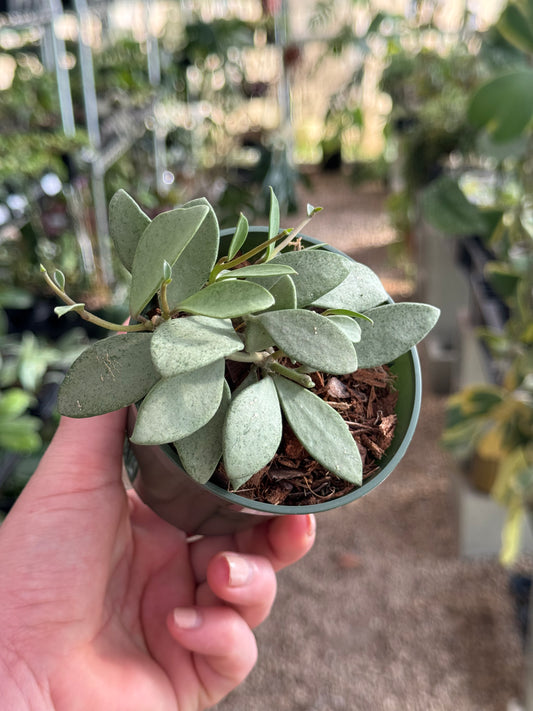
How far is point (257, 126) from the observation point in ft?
10.5

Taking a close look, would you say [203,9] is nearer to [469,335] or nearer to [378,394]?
[469,335]

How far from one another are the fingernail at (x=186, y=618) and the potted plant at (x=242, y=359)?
0.17 metres

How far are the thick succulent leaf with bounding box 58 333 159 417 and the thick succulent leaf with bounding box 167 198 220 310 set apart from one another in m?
0.03

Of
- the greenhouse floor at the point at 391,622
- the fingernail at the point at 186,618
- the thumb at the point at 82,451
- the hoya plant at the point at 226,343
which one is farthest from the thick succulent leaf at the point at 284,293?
the greenhouse floor at the point at 391,622

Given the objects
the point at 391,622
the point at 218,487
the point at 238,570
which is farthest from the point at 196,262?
the point at 391,622

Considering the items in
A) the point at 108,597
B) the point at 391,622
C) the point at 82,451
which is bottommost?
the point at 391,622

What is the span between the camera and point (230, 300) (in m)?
0.34

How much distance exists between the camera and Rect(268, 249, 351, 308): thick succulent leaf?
0.37 meters

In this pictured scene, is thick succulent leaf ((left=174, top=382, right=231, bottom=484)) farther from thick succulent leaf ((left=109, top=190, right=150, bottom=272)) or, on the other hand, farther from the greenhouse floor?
the greenhouse floor

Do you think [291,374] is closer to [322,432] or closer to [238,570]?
[322,432]

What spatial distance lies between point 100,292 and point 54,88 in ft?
2.17

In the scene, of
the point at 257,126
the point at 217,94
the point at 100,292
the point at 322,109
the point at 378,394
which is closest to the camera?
the point at 378,394

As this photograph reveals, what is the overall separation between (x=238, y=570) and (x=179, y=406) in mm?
275

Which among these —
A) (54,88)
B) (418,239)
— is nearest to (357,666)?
(54,88)
